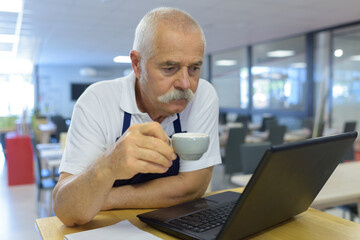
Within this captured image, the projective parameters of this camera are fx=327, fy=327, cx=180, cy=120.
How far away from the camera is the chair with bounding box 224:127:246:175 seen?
145 inches

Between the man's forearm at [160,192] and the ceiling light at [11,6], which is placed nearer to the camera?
the man's forearm at [160,192]

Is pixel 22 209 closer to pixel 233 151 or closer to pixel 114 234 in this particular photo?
pixel 233 151

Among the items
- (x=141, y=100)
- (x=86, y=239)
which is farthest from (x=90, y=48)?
(x=86, y=239)

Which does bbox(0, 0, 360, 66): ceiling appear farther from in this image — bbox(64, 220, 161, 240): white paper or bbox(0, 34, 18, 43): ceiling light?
bbox(64, 220, 161, 240): white paper

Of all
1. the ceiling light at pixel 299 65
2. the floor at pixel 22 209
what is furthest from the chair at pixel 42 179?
the ceiling light at pixel 299 65

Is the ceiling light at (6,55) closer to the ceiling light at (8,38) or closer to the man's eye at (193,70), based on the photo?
the ceiling light at (8,38)

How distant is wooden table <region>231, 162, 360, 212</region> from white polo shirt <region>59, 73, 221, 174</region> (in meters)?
0.54

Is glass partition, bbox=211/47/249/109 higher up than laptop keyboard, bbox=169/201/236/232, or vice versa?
glass partition, bbox=211/47/249/109

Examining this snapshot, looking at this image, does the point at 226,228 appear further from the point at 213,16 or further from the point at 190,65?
the point at 213,16

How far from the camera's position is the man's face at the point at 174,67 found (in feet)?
3.54

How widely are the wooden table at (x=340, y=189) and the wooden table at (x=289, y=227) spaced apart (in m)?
0.43

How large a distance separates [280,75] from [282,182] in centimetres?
802

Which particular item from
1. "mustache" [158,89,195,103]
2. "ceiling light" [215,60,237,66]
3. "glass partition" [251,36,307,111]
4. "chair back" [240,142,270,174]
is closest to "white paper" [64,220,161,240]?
"mustache" [158,89,195,103]

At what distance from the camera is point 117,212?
40.8 inches
